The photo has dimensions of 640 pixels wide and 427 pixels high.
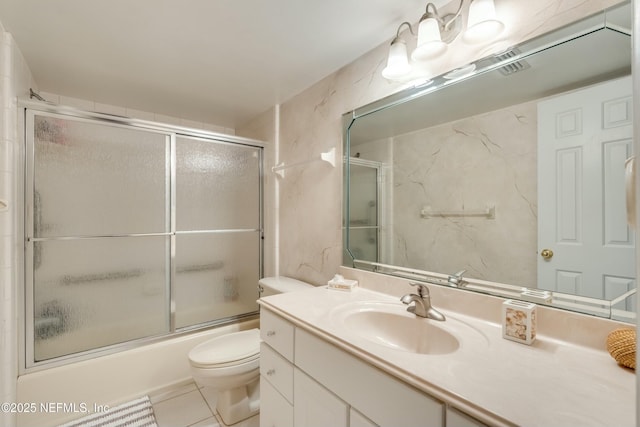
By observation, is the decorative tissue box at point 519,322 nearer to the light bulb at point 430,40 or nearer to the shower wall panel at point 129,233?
the light bulb at point 430,40

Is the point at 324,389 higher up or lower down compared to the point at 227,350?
higher up

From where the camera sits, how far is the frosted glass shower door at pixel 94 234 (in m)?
1.68

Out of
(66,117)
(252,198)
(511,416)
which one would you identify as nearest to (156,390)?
(252,198)

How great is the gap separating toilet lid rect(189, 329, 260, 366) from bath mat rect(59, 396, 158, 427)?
1.56 feet

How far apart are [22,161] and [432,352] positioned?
7.57ft

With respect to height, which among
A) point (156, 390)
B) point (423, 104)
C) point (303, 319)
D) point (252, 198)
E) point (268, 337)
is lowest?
point (156, 390)

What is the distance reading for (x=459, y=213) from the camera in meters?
1.20

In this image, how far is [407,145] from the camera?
4.66ft

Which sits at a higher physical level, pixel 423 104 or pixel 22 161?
pixel 423 104

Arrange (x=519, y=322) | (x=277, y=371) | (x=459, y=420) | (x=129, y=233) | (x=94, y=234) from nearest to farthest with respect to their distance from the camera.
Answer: (x=459, y=420) < (x=519, y=322) < (x=277, y=371) < (x=94, y=234) < (x=129, y=233)

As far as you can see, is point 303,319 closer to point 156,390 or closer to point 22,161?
point 156,390

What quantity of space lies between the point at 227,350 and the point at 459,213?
4.97ft

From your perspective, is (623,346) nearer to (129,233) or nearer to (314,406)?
(314,406)

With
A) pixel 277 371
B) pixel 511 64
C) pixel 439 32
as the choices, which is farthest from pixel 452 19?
pixel 277 371
